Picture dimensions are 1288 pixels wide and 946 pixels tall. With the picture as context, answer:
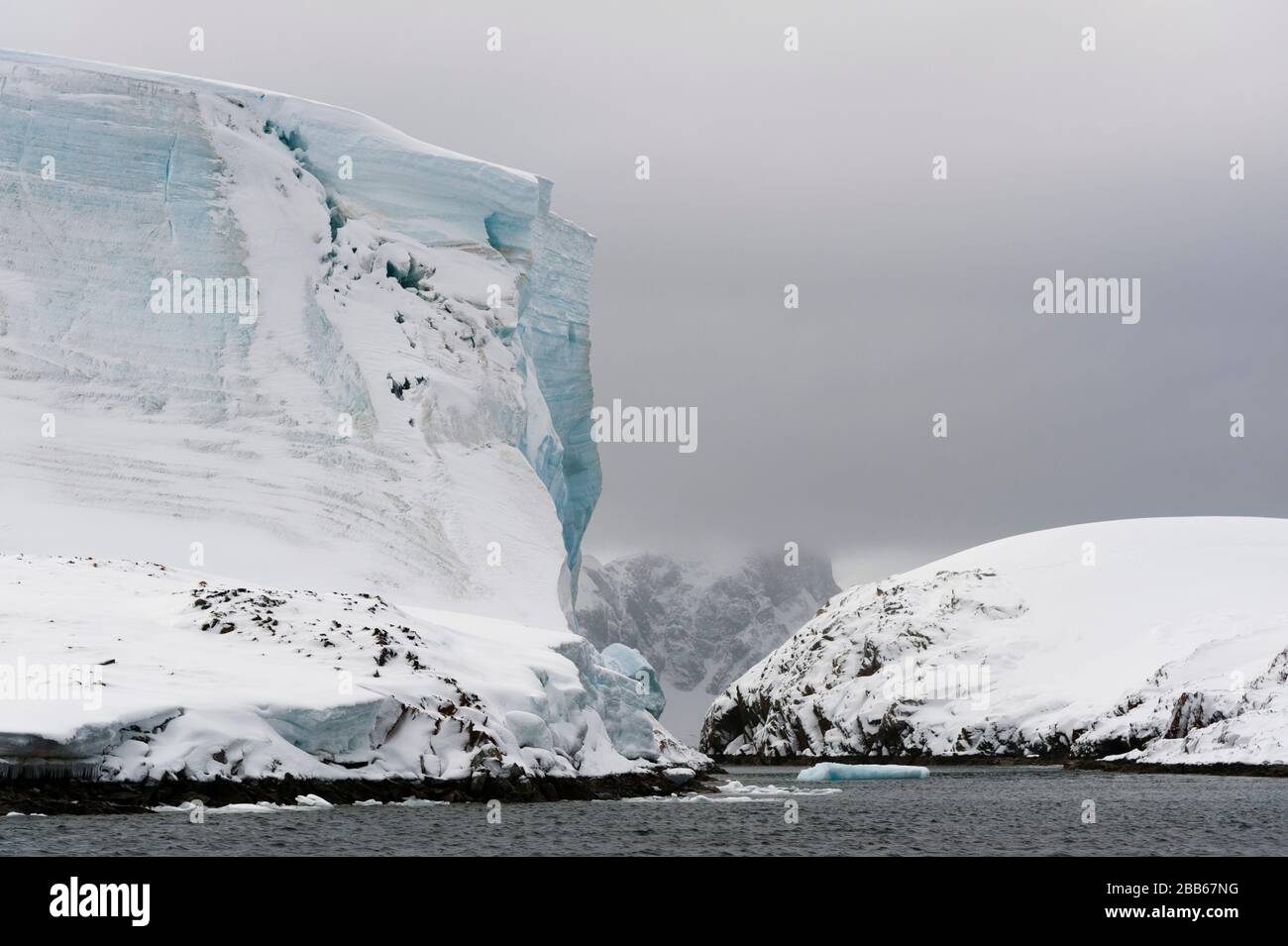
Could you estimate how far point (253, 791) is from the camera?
32.3 m

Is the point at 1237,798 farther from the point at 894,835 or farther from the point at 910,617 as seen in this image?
the point at 910,617

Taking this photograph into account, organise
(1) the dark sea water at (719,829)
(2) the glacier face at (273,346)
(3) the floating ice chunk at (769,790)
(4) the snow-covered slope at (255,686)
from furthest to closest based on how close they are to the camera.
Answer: (2) the glacier face at (273,346), (3) the floating ice chunk at (769,790), (4) the snow-covered slope at (255,686), (1) the dark sea water at (719,829)

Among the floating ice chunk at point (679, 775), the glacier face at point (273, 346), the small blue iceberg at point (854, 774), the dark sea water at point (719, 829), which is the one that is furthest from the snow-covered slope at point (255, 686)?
the small blue iceberg at point (854, 774)

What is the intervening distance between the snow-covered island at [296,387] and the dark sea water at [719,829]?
5670 mm

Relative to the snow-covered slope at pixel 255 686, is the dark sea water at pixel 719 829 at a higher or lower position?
lower

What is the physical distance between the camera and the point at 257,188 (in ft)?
203

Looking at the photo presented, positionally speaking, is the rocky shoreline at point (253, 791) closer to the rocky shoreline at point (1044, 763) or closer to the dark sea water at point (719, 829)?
the dark sea water at point (719, 829)

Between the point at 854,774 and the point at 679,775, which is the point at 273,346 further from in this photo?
the point at 854,774

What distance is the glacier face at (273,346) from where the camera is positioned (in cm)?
5356

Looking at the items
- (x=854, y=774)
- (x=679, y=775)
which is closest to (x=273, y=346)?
(x=679, y=775)

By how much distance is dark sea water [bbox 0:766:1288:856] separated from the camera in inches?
1013

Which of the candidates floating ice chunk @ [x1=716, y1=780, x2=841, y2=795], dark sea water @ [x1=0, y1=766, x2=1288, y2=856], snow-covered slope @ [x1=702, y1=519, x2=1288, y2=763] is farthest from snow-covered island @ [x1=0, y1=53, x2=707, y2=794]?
snow-covered slope @ [x1=702, y1=519, x2=1288, y2=763]

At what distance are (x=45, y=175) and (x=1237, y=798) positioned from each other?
44.8m
